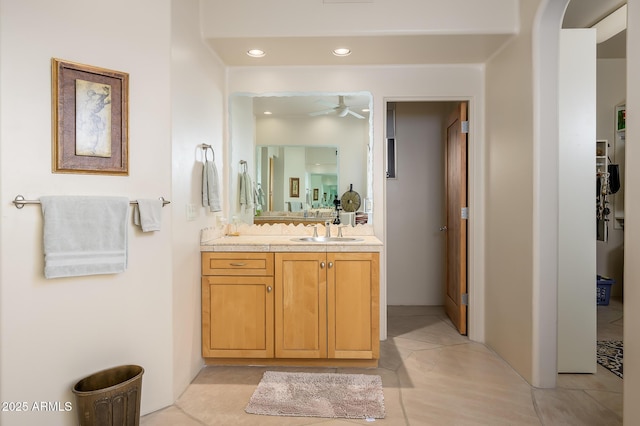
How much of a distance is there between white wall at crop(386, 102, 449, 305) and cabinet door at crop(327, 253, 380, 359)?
1.81 m

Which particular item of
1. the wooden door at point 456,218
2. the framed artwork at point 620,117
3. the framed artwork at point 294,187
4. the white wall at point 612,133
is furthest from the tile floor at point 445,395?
the framed artwork at point 620,117

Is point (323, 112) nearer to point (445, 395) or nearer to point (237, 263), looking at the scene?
point (237, 263)

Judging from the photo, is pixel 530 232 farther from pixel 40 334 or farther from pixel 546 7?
pixel 40 334

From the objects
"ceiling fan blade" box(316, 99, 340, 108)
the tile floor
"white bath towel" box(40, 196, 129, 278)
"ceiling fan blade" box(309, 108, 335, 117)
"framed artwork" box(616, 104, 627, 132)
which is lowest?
the tile floor

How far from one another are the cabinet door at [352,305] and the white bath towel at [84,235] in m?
1.32

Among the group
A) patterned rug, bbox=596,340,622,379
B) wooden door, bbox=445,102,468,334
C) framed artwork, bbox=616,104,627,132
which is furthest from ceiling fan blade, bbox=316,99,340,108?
framed artwork, bbox=616,104,627,132

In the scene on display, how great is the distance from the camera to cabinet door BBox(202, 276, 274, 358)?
9.17 ft

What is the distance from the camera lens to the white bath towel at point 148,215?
2.14 meters

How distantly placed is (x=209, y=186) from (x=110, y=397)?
142cm

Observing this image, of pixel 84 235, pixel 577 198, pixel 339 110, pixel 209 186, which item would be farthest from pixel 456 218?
pixel 84 235

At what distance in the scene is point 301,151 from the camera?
11.5ft

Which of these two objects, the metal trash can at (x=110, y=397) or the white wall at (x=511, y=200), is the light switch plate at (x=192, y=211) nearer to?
the metal trash can at (x=110, y=397)

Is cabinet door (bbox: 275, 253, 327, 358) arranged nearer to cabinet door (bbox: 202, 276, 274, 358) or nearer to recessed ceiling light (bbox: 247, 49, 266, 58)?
cabinet door (bbox: 202, 276, 274, 358)

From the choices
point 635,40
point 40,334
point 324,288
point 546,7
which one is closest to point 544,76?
point 546,7
